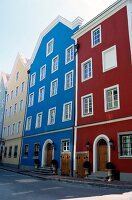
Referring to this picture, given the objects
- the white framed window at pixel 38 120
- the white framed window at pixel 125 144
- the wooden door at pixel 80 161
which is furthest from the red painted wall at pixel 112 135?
the white framed window at pixel 38 120

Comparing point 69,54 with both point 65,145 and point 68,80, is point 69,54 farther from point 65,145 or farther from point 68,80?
point 65,145

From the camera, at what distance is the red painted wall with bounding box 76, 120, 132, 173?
1550 centimetres

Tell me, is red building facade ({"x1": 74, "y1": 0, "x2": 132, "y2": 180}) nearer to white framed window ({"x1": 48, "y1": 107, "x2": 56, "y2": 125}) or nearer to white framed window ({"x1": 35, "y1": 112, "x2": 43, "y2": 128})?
white framed window ({"x1": 48, "y1": 107, "x2": 56, "y2": 125})

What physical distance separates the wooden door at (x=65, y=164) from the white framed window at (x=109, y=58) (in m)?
8.85

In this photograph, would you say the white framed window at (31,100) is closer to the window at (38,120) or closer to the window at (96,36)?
the window at (38,120)

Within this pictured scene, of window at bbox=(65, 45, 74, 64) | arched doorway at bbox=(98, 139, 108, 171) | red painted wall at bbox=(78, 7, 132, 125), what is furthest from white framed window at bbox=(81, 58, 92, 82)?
arched doorway at bbox=(98, 139, 108, 171)

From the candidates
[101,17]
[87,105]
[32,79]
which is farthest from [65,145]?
[32,79]

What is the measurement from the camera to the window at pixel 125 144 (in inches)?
611

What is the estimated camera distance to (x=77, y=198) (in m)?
10.0

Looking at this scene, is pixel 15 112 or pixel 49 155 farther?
pixel 15 112

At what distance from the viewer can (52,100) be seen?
86.4ft

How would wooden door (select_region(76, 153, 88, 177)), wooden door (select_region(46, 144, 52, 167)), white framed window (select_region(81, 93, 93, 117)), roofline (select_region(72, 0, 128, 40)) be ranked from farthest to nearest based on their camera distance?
wooden door (select_region(46, 144, 52, 167)) → white framed window (select_region(81, 93, 93, 117)) → wooden door (select_region(76, 153, 88, 177)) → roofline (select_region(72, 0, 128, 40))

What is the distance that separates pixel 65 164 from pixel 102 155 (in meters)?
4.95

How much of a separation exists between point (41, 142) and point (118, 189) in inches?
606
